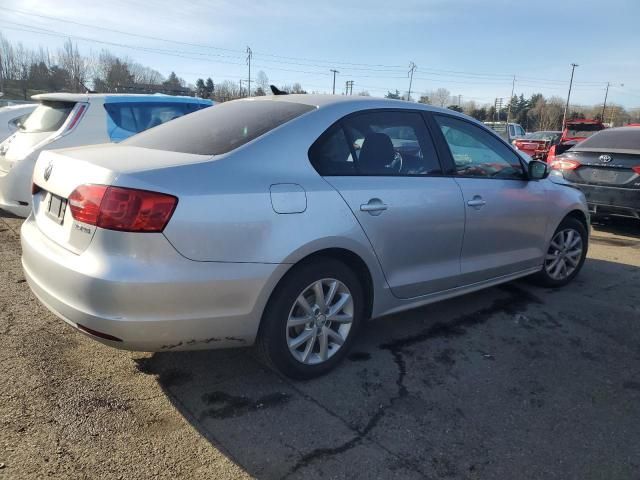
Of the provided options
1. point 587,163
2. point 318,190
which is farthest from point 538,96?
point 318,190

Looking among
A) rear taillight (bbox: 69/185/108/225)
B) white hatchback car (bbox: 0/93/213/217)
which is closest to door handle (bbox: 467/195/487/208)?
rear taillight (bbox: 69/185/108/225)

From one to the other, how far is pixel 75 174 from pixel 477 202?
2.63 metres

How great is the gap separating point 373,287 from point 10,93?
6020 cm

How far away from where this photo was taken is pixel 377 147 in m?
3.22

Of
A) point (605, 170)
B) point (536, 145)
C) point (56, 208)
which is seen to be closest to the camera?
point (56, 208)

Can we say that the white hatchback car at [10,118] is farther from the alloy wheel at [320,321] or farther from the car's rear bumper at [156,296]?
the alloy wheel at [320,321]

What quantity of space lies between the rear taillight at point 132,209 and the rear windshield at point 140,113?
4364 millimetres

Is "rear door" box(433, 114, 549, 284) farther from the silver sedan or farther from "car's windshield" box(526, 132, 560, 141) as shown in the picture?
"car's windshield" box(526, 132, 560, 141)

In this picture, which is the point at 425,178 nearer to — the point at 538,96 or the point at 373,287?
the point at 373,287

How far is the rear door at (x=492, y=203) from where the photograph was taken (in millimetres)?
3641

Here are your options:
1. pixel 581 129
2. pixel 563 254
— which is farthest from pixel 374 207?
pixel 581 129

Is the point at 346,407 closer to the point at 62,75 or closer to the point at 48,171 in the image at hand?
the point at 48,171

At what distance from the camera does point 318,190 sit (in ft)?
8.95

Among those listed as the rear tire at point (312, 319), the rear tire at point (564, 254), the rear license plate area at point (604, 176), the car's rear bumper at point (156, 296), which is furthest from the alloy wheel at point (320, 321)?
the rear license plate area at point (604, 176)
